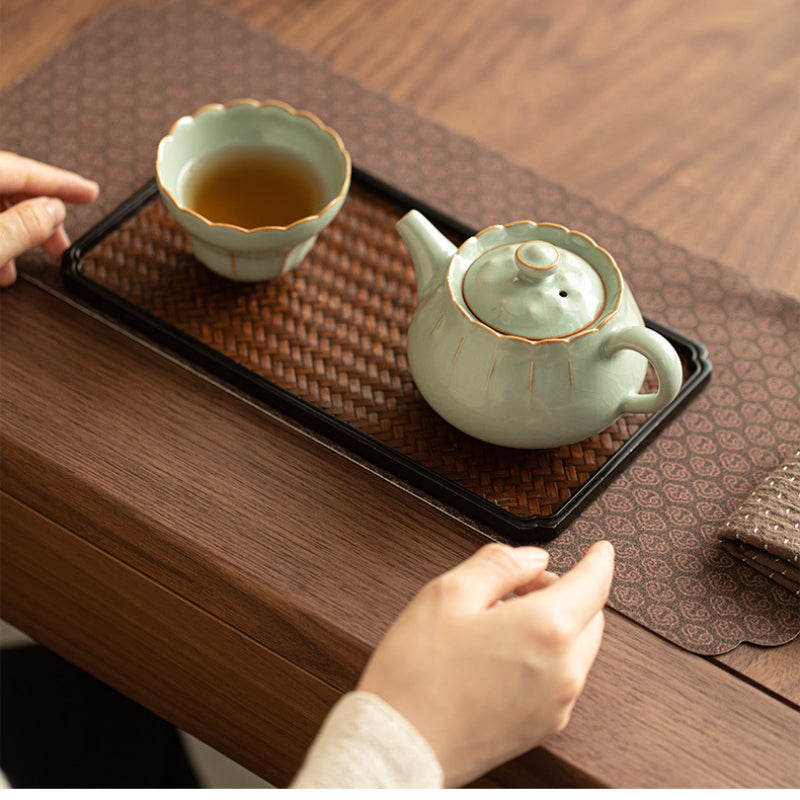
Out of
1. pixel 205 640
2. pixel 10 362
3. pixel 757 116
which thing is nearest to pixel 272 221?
pixel 10 362

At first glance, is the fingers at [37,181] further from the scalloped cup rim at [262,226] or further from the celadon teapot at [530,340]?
the celadon teapot at [530,340]

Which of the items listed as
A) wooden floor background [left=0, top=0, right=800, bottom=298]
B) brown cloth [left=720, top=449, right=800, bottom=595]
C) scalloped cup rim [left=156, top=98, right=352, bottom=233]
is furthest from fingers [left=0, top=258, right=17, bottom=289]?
brown cloth [left=720, top=449, right=800, bottom=595]

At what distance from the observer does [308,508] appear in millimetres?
728

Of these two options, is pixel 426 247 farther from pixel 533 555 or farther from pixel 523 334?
pixel 533 555

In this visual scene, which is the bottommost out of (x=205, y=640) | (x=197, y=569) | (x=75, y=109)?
(x=205, y=640)

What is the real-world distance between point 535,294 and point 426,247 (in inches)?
4.1

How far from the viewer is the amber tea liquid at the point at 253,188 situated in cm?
83

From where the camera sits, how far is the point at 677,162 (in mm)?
1078

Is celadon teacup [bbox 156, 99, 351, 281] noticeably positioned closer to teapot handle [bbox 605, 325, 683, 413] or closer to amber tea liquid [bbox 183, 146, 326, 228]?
amber tea liquid [bbox 183, 146, 326, 228]

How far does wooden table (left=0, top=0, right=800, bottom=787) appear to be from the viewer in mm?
662

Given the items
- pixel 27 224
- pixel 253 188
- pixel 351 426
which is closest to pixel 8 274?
pixel 27 224

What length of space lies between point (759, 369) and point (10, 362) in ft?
2.12

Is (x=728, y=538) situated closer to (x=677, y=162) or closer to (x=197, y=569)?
(x=197, y=569)

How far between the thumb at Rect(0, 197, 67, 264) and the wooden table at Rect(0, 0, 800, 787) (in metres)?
0.05
